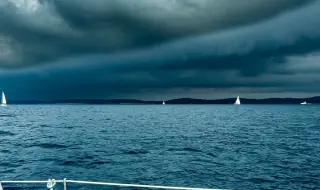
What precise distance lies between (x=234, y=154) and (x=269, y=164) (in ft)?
15.0

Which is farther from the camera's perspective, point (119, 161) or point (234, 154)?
point (234, 154)

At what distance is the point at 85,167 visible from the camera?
2095 centimetres

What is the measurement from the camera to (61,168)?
20.8 metres

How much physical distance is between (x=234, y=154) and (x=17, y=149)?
24407mm

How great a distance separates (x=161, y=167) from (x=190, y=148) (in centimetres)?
998

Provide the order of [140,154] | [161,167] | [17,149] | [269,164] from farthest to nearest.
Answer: [17,149] → [140,154] → [269,164] → [161,167]

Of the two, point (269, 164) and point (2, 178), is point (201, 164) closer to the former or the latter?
point (269, 164)

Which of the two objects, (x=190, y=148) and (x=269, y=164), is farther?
(x=190, y=148)

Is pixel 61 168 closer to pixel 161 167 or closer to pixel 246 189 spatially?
pixel 161 167

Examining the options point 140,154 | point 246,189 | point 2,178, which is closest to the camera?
point 246,189

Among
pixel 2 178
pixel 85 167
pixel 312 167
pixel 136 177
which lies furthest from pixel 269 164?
pixel 2 178

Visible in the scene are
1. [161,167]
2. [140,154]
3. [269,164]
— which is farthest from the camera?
[140,154]

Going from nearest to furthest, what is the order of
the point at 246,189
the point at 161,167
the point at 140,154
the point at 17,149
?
the point at 246,189, the point at 161,167, the point at 140,154, the point at 17,149

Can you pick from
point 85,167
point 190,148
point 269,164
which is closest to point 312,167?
point 269,164
